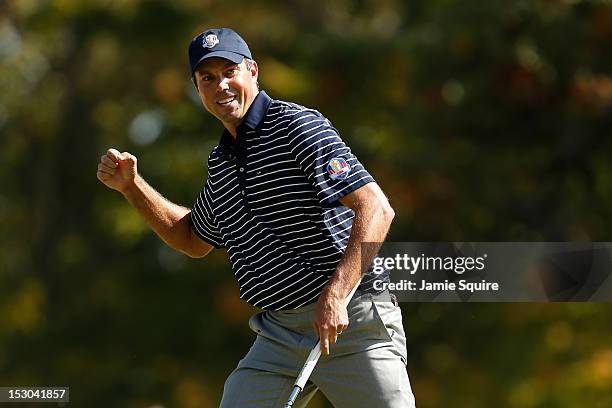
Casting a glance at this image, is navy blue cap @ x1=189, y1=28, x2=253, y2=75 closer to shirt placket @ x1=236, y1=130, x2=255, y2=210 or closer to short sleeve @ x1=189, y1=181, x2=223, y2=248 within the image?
shirt placket @ x1=236, y1=130, x2=255, y2=210

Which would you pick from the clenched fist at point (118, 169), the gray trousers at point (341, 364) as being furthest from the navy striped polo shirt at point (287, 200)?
the clenched fist at point (118, 169)

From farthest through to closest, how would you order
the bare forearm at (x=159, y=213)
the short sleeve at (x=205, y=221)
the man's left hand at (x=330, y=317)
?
1. the bare forearm at (x=159, y=213)
2. the short sleeve at (x=205, y=221)
3. the man's left hand at (x=330, y=317)

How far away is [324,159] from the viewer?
461cm

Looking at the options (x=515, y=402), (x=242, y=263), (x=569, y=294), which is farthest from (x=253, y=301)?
(x=515, y=402)

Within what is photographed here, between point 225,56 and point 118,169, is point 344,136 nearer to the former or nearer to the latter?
point 118,169

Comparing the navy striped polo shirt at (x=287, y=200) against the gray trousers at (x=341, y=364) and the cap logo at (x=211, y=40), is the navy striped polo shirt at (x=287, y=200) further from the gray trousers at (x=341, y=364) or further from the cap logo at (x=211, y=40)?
the cap logo at (x=211, y=40)

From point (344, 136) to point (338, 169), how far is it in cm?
1213

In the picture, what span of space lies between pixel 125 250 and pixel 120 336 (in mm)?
1196

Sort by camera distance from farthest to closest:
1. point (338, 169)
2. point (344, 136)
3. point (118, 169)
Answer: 1. point (344, 136)
2. point (118, 169)
3. point (338, 169)

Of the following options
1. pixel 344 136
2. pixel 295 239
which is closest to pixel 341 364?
pixel 295 239

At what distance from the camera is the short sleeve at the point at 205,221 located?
517cm

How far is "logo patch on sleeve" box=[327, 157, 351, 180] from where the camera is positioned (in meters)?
4.57

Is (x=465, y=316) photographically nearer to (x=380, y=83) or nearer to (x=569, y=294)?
(x=380, y=83)

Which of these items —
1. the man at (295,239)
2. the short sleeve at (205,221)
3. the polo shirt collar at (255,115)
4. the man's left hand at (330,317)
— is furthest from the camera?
the short sleeve at (205,221)
